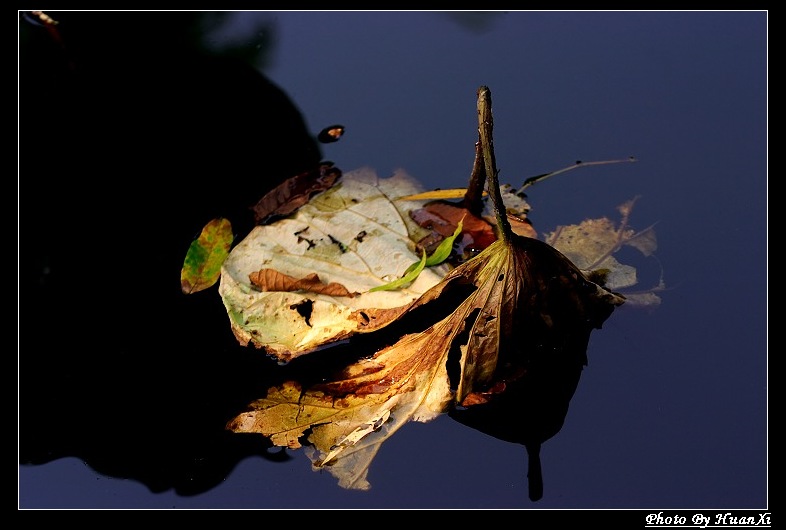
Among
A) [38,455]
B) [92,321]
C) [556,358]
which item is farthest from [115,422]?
[556,358]

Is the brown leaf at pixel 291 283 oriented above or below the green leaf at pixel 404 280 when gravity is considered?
below

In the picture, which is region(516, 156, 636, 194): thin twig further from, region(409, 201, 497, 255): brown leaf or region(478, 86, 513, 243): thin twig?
region(478, 86, 513, 243): thin twig

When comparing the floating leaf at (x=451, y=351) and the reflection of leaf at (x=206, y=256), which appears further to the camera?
the reflection of leaf at (x=206, y=256)

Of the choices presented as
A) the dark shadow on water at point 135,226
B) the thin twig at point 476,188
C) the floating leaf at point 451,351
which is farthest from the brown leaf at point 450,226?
the dark shadow on water at point 135,226

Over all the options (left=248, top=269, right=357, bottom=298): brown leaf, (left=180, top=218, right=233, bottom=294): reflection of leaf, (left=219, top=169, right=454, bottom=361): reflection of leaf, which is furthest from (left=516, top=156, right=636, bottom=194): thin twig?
(left=180, top=218, right=233, bottom=294): reflection of leaf

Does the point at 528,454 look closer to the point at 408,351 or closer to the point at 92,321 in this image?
the point at 408,351

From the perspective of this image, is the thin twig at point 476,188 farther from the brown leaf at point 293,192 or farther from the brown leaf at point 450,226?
the brown leaf at point 293,192
